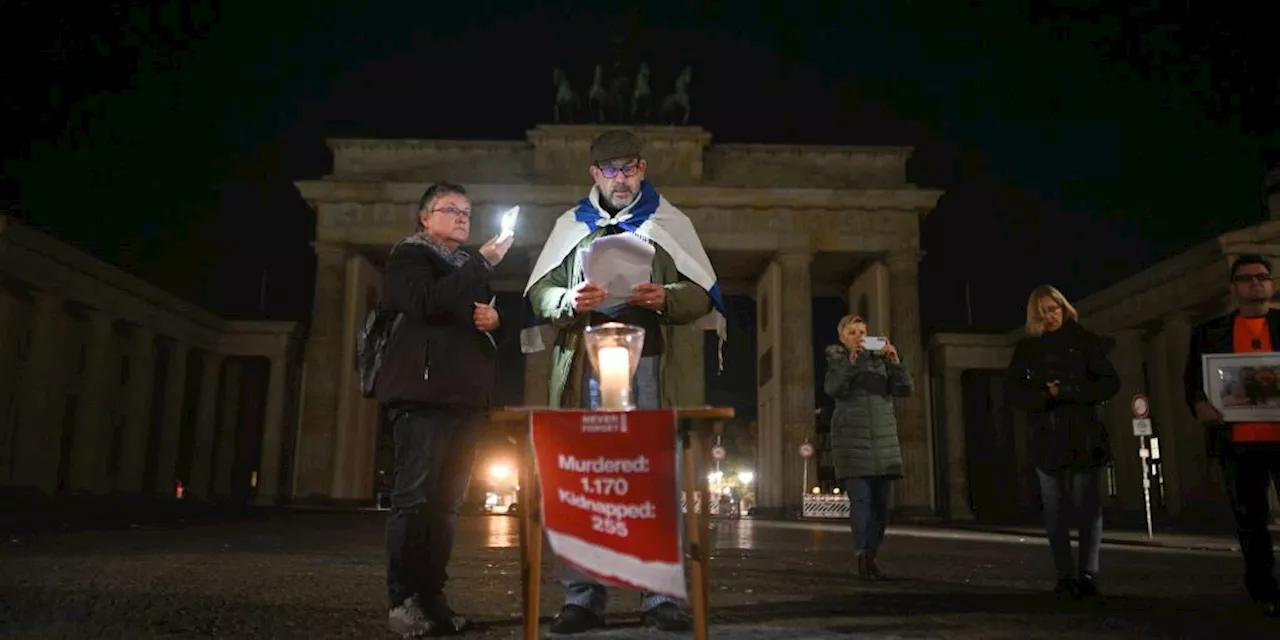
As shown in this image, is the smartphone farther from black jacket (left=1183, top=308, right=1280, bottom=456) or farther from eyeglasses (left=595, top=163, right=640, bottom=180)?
black jacket (left=1183, top=308, right=1280, bottom=456)

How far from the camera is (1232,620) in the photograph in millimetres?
5336

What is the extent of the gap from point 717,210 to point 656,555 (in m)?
33.1

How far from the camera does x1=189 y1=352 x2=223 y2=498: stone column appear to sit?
42.4 meters

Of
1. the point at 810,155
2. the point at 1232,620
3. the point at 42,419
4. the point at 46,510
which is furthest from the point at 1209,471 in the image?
the point at 42,419

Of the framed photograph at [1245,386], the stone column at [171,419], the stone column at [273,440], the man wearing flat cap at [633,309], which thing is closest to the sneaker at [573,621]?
the man wearing flat cap at [633,309]

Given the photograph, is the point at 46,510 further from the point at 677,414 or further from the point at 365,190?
the point at 677,414

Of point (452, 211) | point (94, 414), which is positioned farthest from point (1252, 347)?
point (94, 414)

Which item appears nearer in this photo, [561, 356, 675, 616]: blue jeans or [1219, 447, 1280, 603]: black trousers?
[561, 356, 675, 616]: blue jeans

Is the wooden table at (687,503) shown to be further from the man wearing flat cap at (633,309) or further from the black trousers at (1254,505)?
the black trousers at (1254,505)

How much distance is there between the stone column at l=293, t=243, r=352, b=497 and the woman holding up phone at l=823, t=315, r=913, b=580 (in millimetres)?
29417

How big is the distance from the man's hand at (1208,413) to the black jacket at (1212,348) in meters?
0.06

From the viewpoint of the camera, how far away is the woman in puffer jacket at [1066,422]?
6.25 metres

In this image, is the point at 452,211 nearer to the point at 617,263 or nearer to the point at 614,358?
the point at 617,263

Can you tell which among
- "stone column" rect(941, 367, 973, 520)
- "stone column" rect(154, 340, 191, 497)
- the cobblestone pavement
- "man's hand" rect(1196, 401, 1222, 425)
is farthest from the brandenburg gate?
"man's hand" rect(1196, 401, 1222, 425)
